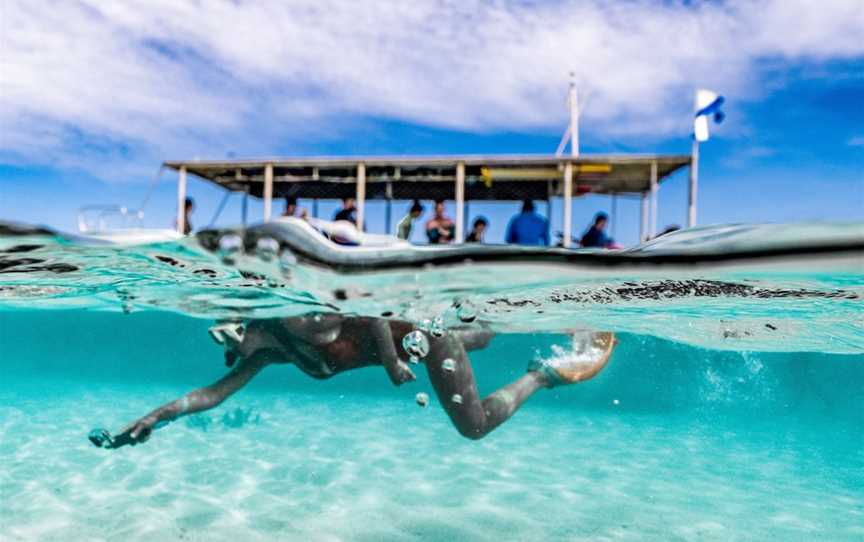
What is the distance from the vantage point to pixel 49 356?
1459 inches

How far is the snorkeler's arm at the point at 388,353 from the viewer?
6.55 meters

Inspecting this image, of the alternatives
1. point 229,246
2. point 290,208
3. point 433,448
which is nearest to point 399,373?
point 229,246

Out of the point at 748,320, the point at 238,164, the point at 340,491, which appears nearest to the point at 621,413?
the point at 748,320

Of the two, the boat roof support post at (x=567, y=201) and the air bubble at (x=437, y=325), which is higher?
the boat roof support post at (x=567, y=201)

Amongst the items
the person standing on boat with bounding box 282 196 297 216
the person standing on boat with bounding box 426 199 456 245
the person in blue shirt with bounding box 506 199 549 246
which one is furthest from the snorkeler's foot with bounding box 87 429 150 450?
the person standing on boat with bounding box 282 196 297 216

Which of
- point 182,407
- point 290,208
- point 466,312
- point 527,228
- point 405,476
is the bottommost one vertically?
point 405,476

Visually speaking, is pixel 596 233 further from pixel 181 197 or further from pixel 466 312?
pixel 181 197

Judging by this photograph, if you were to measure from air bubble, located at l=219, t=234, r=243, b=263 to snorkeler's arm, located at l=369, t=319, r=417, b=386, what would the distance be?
6.40ft

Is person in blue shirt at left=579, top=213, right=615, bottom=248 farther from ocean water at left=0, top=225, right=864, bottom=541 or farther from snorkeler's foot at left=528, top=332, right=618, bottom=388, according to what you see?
snorkeler's foot at left=528, top=332, right=618, bottom=388

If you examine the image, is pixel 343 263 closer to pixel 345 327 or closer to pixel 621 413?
pixel 345 327

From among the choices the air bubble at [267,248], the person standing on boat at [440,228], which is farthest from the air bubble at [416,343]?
the person standing on boat at [440,228]

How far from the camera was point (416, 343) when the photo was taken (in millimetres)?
7980

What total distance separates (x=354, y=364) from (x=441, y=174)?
46.2 ft

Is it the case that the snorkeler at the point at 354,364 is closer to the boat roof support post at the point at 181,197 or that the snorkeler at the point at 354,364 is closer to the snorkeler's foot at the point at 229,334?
the snorkeler's foot at the point at 229,334
